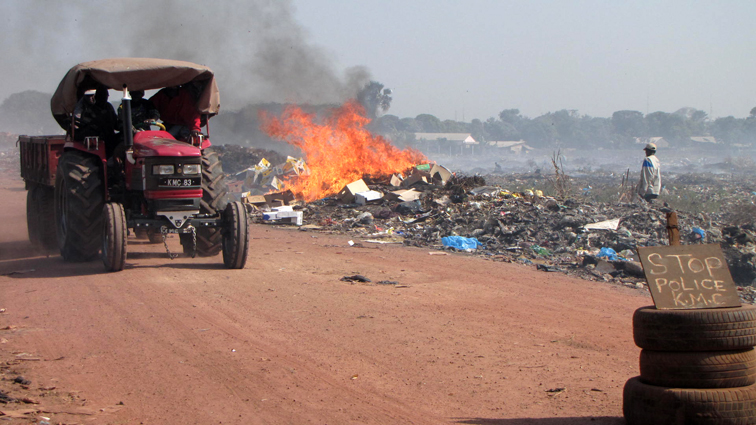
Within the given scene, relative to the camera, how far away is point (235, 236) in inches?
360

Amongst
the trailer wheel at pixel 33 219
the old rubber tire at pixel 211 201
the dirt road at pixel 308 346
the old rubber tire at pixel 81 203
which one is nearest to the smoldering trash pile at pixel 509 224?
the dirt road at pixel 308 346

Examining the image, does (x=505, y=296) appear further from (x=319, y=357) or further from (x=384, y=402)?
(x=384, y=402)

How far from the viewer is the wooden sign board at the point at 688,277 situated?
405cm

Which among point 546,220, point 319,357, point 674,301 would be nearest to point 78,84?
point 319,357

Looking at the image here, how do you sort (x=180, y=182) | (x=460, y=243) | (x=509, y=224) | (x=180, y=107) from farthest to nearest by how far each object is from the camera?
(x=509, y=224) < (x=460, y=243) < (x=180, y=107) < (x=180, y=182)

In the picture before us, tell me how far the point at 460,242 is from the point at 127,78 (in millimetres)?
7054

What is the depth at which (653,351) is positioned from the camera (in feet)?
13.2

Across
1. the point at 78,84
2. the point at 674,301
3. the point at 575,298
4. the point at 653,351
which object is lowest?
the point at 575,298

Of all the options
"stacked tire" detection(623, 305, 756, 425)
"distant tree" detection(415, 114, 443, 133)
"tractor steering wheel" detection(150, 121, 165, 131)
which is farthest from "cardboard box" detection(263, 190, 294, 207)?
"distant tree" detection(415, 114, 443, 133)

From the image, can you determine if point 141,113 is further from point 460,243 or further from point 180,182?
point 460,243

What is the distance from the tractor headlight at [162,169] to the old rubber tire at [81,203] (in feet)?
3.74

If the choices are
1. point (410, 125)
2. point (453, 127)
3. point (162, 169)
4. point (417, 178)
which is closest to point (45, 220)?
point (162, 169)

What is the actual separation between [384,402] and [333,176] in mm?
16969

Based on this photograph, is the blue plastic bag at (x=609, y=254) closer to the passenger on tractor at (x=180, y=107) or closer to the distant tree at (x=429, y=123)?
the passenger on tractor at (x=180, y=107)
